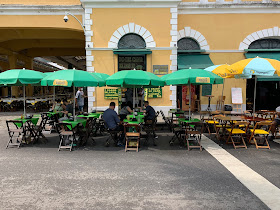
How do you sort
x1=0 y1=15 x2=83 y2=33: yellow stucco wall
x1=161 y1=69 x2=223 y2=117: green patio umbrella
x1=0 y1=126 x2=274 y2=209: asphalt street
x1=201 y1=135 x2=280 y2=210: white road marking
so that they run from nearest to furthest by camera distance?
x1=0 y1=126 x2=274 y2=209: asphalt street → x1=201 y1=135 x2=280 y2=210: white road marking → x1=161 y1=69 x2=223 y2=117: green patio umbrella → x1=0 y1=15 x2=83 y2=33: yellow stucco wall

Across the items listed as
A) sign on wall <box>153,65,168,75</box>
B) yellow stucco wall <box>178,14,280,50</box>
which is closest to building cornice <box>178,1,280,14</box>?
yellow stucco wall <box>178,14,280,50</box>

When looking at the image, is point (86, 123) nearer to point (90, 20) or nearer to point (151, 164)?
point (151, 164)

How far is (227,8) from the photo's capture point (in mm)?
13594

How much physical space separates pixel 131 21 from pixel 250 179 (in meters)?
10.7

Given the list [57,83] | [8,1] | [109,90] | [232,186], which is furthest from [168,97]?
[8,1]

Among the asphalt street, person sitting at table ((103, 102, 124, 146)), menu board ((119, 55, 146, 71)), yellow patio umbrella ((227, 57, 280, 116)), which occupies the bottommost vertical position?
the asphalt street

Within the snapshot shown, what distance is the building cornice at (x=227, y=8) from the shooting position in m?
13.4

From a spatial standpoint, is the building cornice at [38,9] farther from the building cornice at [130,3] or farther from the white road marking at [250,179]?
the white road marking at [250,179]

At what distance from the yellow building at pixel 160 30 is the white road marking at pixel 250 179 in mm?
6985

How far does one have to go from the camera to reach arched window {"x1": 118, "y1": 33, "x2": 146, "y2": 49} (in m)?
12.9

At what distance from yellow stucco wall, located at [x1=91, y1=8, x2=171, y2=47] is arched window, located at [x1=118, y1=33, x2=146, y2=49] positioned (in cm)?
68

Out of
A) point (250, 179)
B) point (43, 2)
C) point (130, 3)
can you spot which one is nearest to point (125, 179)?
point (250, 179)

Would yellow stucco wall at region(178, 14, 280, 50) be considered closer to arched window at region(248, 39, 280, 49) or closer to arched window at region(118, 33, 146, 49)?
arched window at region(248, 39, 280, 49)

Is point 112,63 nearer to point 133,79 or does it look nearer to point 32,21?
point 32,21
